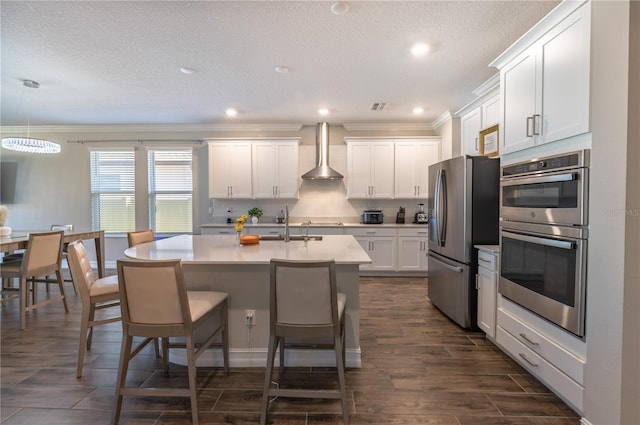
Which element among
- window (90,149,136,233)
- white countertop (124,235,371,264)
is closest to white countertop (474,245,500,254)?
white countertop (124,235,371,264)

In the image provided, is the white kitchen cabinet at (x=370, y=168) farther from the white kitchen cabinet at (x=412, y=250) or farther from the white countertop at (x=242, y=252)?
the white countertop at (x=242, y=252)

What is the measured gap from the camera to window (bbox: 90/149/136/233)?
5625mm

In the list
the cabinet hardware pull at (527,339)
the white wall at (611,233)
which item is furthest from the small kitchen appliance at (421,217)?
the white wall at (611,233)

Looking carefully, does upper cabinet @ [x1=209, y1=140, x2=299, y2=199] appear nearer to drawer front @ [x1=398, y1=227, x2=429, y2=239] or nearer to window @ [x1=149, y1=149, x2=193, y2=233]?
window @ [x1=149, y1=149, x2=193, y2=233]

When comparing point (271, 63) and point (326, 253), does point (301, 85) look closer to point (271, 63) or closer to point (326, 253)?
point (271, 63)

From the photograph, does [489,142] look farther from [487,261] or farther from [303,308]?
[303,308]

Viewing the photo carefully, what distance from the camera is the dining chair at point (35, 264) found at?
3.18 m

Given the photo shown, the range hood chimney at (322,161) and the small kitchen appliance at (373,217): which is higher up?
the range hood chimney at (322,161)

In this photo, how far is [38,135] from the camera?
18.4 feet

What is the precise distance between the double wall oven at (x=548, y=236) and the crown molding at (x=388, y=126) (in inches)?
130

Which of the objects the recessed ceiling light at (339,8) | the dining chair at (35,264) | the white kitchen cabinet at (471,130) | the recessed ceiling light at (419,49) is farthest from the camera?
the white kitchen cabinet at (471,130)

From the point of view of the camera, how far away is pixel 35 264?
329 cm

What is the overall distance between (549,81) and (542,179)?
62 centimetres

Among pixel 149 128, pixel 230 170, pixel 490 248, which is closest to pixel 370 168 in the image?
pixel 230 170
